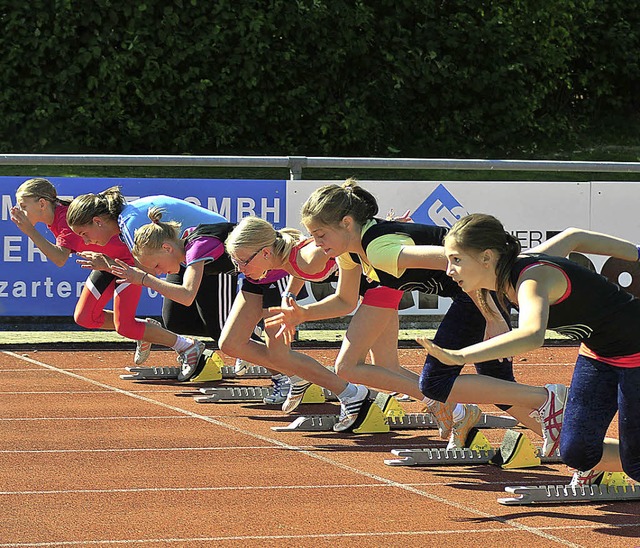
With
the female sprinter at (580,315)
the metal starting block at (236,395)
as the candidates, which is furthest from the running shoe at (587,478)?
the metal starting block at (236,395)

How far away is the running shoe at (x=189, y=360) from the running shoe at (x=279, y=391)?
1.06 metres

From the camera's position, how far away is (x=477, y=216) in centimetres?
552

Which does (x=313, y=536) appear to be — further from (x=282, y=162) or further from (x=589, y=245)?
(x=282, y=162)

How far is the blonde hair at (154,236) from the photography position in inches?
334

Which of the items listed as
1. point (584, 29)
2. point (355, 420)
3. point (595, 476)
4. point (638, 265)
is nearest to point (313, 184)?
point (638, 265)

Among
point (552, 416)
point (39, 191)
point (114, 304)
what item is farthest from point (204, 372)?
point (552, 416)

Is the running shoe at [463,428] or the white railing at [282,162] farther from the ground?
the white railing at [282,162]

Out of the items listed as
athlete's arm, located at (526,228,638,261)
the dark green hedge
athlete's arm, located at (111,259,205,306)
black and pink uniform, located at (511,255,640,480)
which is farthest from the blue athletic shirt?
the dark green hedge

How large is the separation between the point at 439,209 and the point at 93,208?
3678 millimetres

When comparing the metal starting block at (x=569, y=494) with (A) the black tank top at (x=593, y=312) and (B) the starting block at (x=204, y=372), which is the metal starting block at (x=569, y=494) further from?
(B) the starting block at (x=204, y=372)

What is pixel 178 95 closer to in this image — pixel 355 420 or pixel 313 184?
pixel 313 184

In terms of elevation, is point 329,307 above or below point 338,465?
above

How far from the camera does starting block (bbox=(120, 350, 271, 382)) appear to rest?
9.73 m

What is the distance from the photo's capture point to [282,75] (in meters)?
19.6
